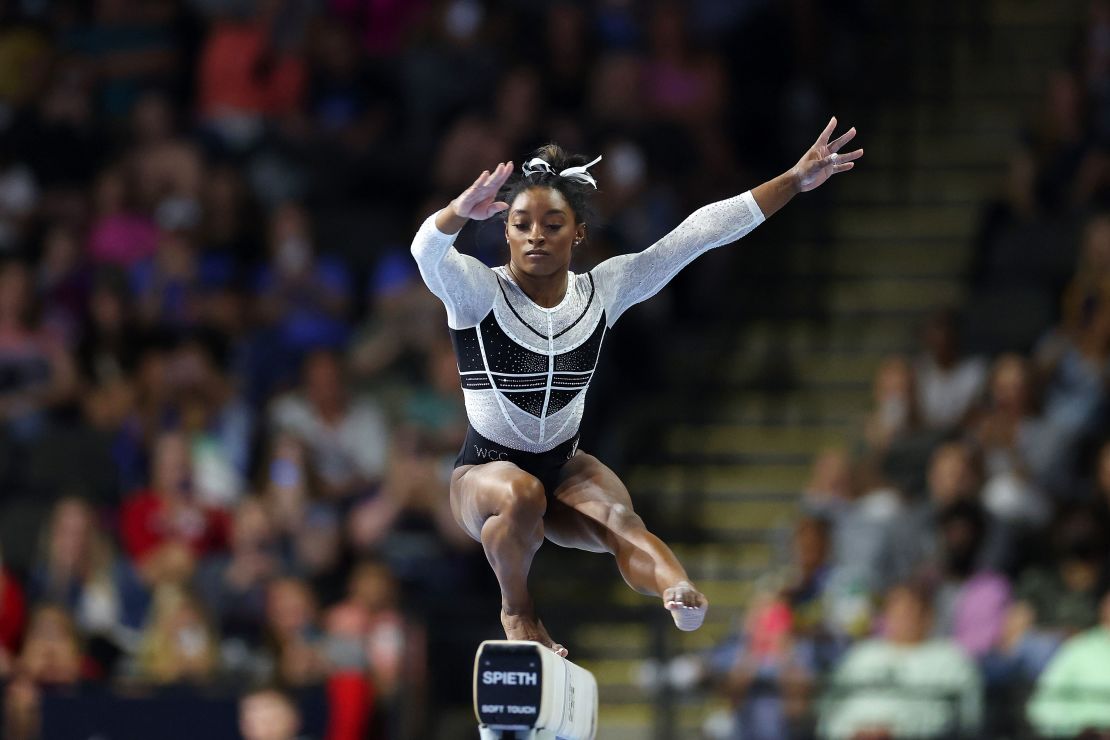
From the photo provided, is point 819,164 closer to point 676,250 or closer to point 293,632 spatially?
point 676,250

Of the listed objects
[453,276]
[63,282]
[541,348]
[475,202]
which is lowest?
[541,348]

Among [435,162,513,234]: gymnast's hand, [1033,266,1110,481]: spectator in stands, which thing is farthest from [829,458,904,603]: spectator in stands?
[435,162,513,234]: gymnast's hand

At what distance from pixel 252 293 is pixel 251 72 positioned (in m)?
1.62

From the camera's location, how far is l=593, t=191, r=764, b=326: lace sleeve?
5879 mm

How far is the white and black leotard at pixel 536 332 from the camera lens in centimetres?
562

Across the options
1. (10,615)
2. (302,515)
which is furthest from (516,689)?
(10,615)

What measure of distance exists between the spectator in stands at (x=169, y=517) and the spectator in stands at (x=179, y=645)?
0.47 meters

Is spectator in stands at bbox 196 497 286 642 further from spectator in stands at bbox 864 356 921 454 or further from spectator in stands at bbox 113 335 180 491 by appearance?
spectator in stands at bbox 864 356 921 454

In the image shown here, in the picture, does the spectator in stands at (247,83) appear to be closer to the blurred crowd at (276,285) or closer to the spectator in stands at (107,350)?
the blurred crowd at (276,285)

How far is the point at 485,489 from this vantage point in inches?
217

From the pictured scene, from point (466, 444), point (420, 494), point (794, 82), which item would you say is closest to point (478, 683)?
point (466, 444)

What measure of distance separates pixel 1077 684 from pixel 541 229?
4.01 m

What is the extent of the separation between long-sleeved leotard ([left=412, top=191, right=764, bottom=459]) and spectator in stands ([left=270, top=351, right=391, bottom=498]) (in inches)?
177

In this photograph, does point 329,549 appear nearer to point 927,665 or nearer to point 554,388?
point 927,665
